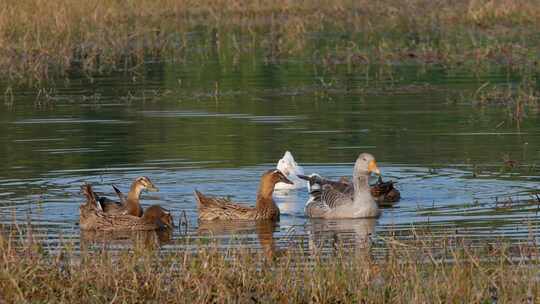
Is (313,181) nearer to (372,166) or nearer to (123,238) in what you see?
(372,166)

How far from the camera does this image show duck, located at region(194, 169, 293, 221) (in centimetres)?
1377

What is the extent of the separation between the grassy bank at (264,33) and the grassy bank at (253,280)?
1713cm

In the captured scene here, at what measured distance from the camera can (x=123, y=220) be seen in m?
13.4

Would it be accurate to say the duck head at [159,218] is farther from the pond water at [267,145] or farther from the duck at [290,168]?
the duck at [290,168]

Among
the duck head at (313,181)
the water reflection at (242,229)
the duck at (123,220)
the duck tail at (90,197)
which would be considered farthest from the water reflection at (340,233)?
the duck tail at (90,197)

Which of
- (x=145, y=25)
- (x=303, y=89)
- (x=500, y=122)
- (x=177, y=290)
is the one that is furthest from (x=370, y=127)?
(x=145, y=25)

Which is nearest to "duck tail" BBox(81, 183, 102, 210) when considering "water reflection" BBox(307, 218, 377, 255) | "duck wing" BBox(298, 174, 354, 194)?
"water reflection" BBox(307, 218, 377, 255)

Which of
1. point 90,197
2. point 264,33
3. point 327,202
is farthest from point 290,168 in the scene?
point 264,33

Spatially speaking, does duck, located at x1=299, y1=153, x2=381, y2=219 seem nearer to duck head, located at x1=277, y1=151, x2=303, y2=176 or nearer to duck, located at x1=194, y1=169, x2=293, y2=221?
duck, located at x1=194, y1=169, x2=293, y2=221

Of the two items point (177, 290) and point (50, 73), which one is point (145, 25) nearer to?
point (50, 73)

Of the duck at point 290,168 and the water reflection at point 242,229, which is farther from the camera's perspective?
the duck at point 290,168

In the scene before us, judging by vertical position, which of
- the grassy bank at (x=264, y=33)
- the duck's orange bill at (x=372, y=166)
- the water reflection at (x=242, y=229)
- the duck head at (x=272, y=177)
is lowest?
the water reflection at (x=242, y=229)

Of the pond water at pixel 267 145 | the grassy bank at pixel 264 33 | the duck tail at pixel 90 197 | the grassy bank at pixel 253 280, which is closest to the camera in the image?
the grassy bank at pixel 253 280

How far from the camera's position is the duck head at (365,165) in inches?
555
